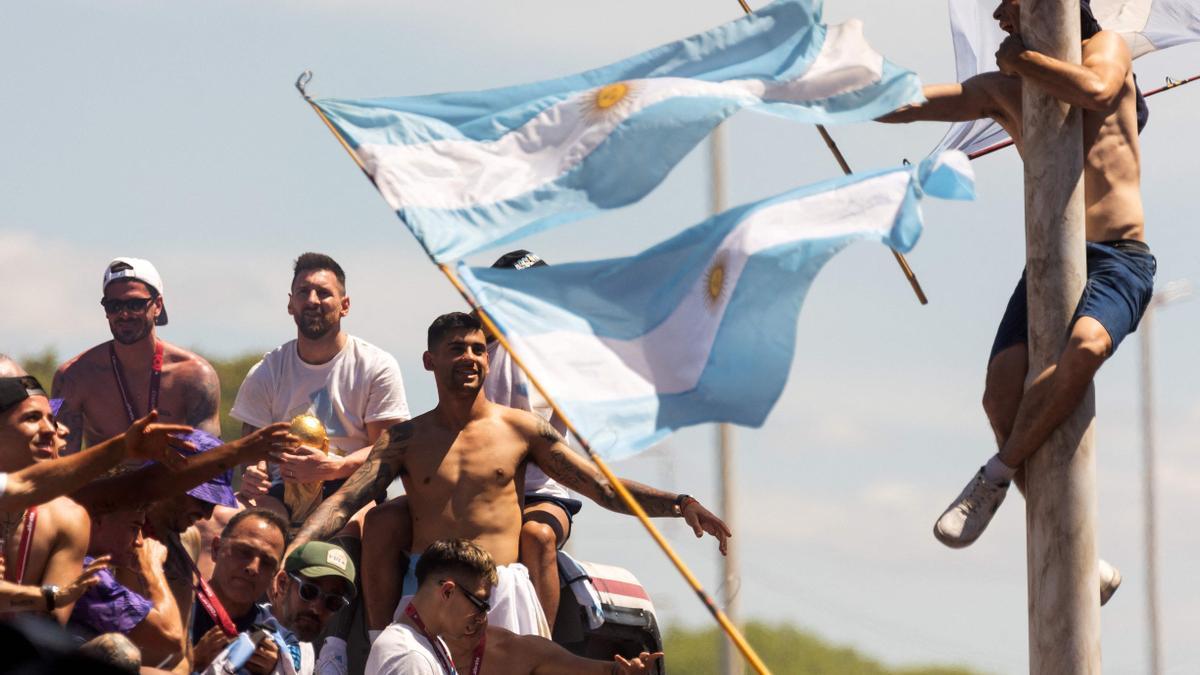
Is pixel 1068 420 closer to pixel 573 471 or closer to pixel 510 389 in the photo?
pixel 573 471

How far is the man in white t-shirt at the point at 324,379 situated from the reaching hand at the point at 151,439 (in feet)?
8.99

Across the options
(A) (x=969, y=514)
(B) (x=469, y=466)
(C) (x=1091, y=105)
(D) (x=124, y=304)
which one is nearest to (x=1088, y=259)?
(C) (x=1091, y=105)

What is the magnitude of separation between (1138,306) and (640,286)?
1922mm

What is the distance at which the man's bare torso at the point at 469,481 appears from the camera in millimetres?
7840

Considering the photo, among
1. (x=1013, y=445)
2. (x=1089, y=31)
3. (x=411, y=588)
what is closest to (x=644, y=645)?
(x=411, y=588)

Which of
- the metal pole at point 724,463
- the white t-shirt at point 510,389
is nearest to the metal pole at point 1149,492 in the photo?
the metal pole at point 724,463

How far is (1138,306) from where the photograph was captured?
682 centimetres

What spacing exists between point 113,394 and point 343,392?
3.98ft

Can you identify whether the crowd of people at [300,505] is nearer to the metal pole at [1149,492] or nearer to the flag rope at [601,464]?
the flag rope at [601,464]

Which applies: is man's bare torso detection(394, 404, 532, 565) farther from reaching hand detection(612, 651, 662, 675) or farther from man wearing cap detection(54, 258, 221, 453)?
man wearing cap detection(54, 258, 221, 453)

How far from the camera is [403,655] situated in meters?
6.23

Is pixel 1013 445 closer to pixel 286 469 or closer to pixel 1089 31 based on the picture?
pixel 1089 31

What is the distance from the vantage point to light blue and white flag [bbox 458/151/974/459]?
6.15 meters

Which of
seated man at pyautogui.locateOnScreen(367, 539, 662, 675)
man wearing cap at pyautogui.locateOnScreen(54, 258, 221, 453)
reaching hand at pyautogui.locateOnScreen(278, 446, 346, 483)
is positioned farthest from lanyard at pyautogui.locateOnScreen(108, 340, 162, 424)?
seated man at pyautogui.locateOnScreen(367, 539, 662, 675)
